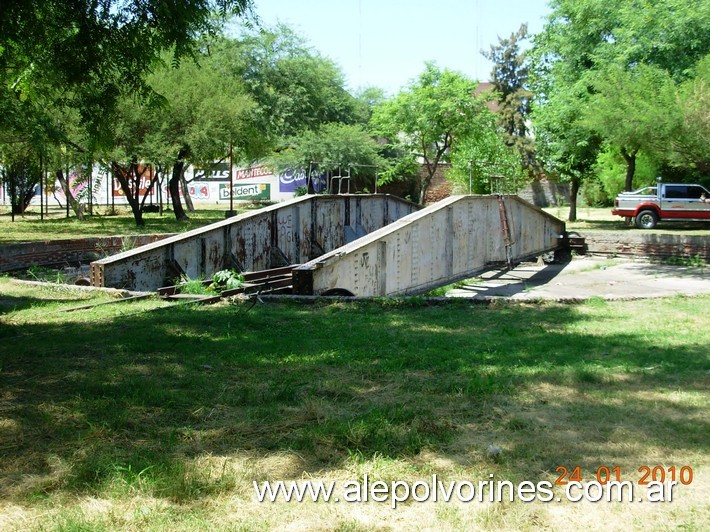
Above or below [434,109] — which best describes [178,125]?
below

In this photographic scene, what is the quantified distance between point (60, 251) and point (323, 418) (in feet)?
45.1

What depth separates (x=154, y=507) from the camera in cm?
369

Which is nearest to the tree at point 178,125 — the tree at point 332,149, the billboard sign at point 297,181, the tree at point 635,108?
the tree at point 635,108

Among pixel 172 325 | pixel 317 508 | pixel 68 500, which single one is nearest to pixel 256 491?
pixel 317 508

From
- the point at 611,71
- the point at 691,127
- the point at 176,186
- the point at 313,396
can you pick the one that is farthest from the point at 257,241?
the point at 176,186

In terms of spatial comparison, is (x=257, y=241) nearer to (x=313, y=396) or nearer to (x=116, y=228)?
(x=313, y=396)

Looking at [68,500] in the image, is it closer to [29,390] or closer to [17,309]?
[29,390]

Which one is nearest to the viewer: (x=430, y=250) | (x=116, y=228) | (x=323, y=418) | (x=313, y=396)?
(x=323, y=418)

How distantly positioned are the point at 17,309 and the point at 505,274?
1440cm

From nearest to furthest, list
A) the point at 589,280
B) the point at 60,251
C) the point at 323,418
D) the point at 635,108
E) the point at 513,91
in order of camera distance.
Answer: the point at 323,418 → the point at 60,251 → the point at 589,280 → the point at 635,108 → the point at 513,91

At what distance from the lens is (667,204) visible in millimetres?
30969

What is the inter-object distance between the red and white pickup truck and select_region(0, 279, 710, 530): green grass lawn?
23.6m

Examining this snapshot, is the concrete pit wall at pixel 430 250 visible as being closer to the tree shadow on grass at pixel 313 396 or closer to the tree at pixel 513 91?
the tree shadow on grass at pixel 313 396

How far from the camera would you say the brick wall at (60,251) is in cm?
1622
